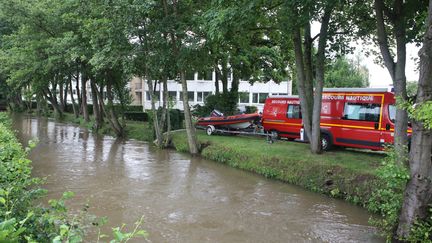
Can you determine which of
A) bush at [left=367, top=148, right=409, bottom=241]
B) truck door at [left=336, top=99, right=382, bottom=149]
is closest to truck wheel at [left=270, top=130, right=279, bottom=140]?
truck door at [left=336, top=99, right=382, bottom=149]

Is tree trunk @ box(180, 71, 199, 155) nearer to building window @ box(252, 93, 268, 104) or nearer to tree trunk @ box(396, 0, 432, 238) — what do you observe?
tree trunk @ box(396, 0, 432, 238)

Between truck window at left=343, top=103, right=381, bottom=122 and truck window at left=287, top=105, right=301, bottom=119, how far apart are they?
102 inches

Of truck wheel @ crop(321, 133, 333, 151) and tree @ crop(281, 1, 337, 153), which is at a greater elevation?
tree @ crop(281, 1, 337, 153)

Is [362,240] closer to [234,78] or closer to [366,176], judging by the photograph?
[366,176]

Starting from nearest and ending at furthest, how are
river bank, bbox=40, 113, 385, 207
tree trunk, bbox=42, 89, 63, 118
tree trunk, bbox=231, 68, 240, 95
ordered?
river bank, bbox=40, 113, 385, 207 → tree trunk, bbox=231, 68, 240, 95 → tree trunk, bbox=42, 89, 63, 118

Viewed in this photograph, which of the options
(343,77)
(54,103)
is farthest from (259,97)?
(54,103)

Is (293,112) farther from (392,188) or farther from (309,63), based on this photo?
(392,188)

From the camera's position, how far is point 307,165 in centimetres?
1194

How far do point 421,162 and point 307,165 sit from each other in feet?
18.1

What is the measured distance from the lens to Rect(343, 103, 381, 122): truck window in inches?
535

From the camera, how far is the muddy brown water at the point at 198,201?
26.0ft

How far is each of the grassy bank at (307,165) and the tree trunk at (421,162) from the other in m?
3.24

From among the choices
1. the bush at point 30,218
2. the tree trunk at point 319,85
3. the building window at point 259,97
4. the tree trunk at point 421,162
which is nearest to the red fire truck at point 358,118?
the tree trunk at point 319,85

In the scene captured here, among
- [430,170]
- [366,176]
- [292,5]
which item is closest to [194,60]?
[292,5]
